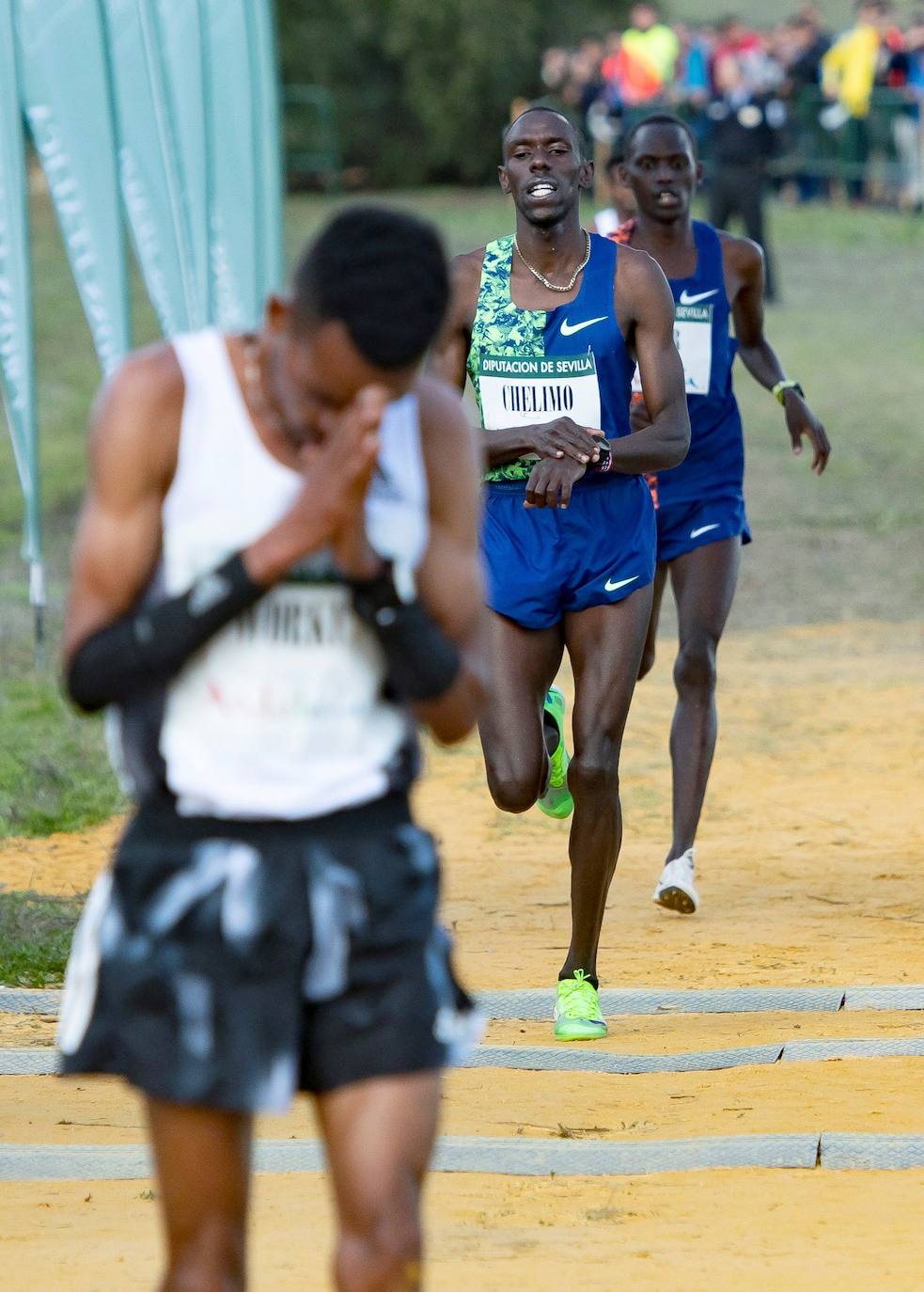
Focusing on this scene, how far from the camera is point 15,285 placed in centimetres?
1099

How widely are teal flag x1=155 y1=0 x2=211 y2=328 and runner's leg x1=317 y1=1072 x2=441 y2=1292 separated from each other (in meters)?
9.97

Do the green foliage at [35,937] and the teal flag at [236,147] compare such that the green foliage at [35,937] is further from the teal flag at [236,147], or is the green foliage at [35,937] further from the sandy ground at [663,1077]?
the teal flag at [236,147]

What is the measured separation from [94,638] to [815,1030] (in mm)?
3691

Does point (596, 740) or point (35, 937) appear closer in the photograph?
point (596, 740)

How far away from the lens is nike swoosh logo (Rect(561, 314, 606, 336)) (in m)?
6.28

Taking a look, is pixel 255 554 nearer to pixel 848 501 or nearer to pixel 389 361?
pixel 389 361

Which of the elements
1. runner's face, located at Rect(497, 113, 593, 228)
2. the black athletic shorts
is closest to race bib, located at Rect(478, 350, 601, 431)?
runner's face, located at Rect(497, 113, 593, 228)

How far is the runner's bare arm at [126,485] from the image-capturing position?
3088 millimetres

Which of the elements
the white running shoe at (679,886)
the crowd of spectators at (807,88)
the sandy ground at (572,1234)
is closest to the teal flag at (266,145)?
the white running shoe at (679,886)

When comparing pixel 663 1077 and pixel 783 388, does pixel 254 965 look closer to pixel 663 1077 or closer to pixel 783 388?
pixel 663 1077

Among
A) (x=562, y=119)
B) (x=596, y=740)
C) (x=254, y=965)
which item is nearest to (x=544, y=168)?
(x=562, y=119)

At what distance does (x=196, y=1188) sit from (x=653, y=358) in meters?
3.60

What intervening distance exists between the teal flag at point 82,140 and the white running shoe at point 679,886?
4.78 metres

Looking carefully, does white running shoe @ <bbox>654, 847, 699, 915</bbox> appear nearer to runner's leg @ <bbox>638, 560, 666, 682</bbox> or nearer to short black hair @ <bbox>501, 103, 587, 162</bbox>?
runner's leg @ <bbox>638, 560, 666, 682</bbox>
